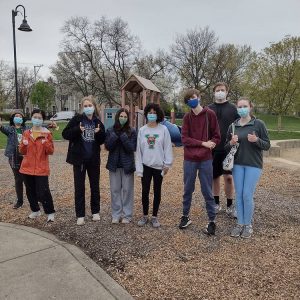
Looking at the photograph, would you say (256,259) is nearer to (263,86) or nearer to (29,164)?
(29,164)

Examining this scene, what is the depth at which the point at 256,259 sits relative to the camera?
3.76 meters

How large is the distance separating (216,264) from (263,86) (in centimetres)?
2307

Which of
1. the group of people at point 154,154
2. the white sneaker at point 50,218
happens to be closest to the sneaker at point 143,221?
the group of people at point 154,154

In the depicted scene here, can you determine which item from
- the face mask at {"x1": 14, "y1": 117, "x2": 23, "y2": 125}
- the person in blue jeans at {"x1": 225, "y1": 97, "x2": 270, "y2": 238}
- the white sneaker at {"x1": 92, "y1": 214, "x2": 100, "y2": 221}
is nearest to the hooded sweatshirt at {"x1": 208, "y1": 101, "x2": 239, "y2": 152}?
the person in blue jeans at {"x1": 225, "y1": 97, "x2": 270, "y2": 238}

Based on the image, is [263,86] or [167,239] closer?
[167,239]

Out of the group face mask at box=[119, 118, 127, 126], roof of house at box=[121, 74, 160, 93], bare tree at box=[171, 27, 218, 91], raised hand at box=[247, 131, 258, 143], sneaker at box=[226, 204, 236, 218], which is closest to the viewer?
raised hand at box=[247, 131, 258, 143]

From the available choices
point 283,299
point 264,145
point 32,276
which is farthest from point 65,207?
point 283,299

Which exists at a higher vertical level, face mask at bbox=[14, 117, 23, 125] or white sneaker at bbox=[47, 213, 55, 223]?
face mask at bbox=[14, 117, 23, 125]

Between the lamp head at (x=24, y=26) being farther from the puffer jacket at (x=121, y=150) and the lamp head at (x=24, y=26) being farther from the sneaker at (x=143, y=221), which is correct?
the sneaker at (x=143, y=221)

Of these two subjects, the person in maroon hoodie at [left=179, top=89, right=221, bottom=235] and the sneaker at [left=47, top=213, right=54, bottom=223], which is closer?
the person in maroon hoodie at [left=179, top=89, right=221, bottom=235]

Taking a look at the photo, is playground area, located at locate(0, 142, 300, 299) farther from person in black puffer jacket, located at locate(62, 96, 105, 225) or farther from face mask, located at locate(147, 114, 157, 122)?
face mask, located at locate(147, 114, 157, 122)

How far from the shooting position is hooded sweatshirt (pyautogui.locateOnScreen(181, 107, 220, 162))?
4.31m

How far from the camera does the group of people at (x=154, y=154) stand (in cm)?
431

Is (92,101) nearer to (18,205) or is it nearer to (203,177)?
(203,177)
